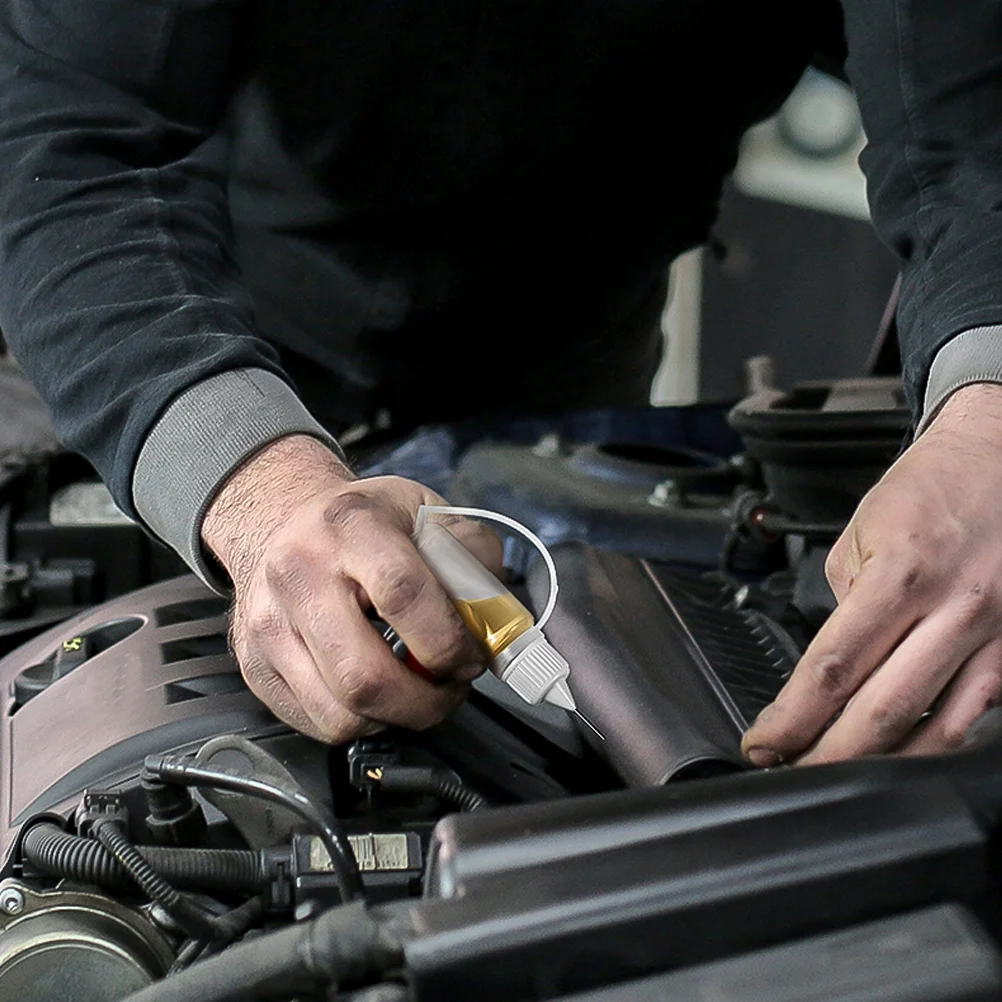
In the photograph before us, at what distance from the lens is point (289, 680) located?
0.63 m

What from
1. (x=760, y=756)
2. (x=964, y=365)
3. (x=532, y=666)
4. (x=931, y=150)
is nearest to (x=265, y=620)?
(x=532, y=666)

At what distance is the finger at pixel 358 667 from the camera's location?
23.3 inches

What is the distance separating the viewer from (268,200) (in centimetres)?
122

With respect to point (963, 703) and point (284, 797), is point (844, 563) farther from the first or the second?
point (284, 797)

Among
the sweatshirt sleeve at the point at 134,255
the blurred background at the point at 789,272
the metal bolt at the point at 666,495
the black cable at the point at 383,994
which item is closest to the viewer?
the black cable at the point at 383,994

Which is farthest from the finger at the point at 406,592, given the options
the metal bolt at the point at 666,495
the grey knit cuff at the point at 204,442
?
the metal bolt at the point at 666,495

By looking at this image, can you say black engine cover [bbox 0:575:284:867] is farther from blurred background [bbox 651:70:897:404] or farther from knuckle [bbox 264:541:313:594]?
blurred background [bbox 651:70:897:404]

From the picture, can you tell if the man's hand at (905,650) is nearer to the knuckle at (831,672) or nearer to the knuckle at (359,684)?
the knuckle at (831,672)

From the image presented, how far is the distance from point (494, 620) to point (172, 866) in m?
0.18

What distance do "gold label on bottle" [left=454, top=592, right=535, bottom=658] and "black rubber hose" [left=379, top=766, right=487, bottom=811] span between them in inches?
2.5

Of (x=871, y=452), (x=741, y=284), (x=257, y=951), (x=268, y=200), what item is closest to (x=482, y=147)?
(x=268, y=200)

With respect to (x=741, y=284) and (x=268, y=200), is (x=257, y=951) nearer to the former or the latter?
(x=268, y=200)

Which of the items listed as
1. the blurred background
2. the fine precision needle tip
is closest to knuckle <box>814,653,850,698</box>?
the fine precision needle tip

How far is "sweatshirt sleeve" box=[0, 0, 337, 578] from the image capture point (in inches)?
28.7
